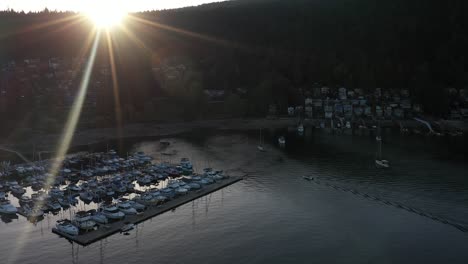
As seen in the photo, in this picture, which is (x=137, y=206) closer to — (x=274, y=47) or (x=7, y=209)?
(x=7, y=209)

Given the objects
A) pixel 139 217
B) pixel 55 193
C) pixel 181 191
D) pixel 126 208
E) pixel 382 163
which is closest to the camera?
pixel 139 217

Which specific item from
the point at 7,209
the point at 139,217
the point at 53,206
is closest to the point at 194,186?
the point at 139,217

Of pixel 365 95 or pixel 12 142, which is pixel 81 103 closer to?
pixel 12 142

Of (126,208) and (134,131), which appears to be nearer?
(126,208)

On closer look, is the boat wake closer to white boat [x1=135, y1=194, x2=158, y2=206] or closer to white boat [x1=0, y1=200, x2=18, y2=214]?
white boat [x1=135, y1=194, x2=158, y2=206]

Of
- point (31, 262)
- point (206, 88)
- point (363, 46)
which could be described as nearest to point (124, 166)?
point (31, 262)

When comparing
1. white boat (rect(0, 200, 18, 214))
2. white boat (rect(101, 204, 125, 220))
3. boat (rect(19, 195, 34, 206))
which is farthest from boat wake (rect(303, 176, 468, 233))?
white boat (rect(0, 200, 18, 214))
